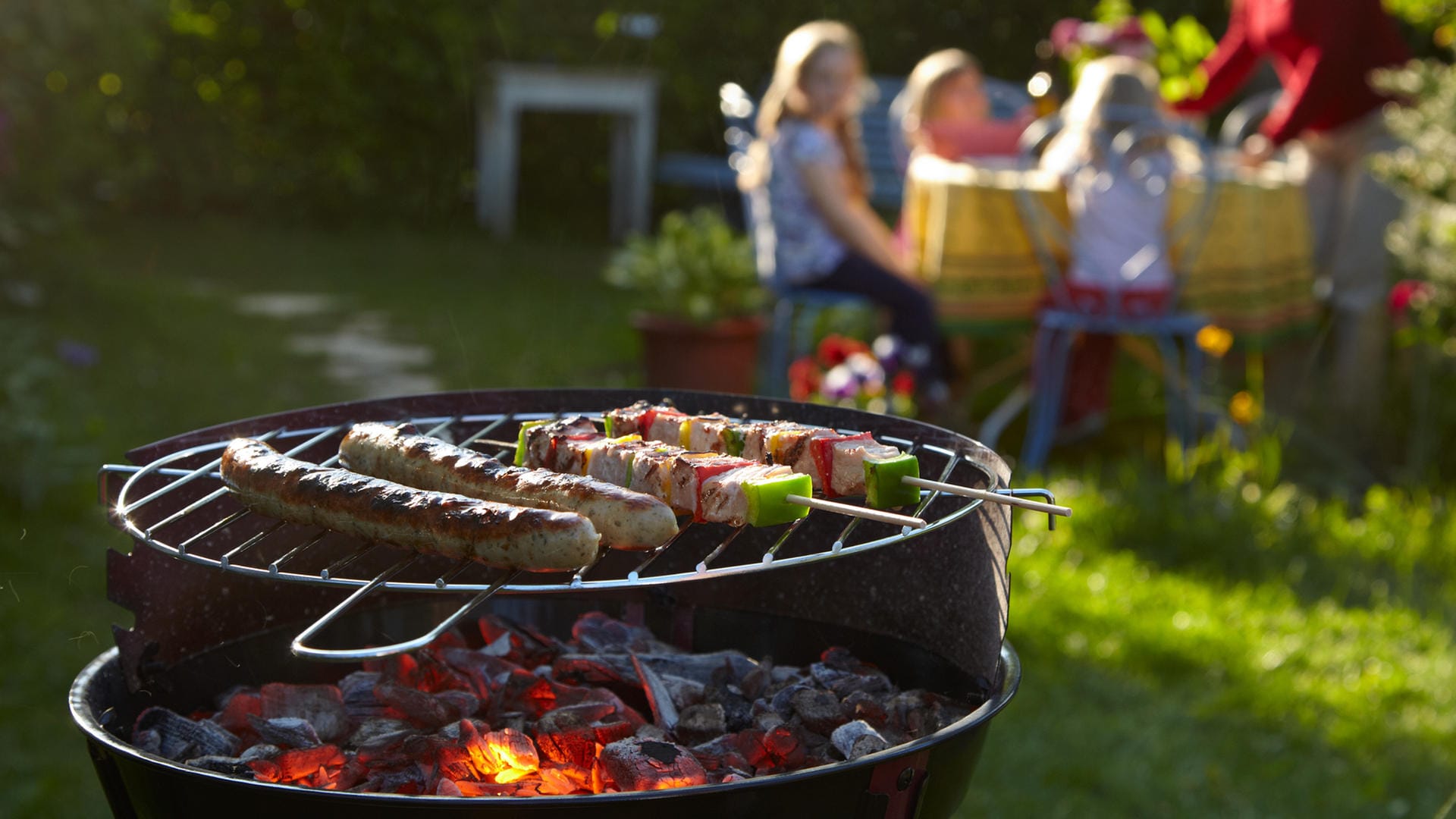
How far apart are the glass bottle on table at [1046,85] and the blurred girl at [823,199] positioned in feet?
3.72

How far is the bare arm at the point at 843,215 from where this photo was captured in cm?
548

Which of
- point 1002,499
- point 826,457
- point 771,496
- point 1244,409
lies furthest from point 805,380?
point 1002,499

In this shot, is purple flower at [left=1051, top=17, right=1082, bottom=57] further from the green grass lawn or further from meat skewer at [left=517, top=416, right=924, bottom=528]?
meat skewer at [left=517, top=416, right=924, bottom=528]

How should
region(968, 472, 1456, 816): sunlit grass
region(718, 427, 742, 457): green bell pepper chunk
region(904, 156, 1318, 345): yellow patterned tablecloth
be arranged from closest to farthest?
region(718, 427, 742, 457): green bell pepper chunk → region(968, 472, 1456, 816): sunlit grass → region(904, 156, 1318, 345): yellow patterned tablecloth

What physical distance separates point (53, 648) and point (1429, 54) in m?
7.72

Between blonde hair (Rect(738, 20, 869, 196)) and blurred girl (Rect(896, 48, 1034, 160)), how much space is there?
36 cm

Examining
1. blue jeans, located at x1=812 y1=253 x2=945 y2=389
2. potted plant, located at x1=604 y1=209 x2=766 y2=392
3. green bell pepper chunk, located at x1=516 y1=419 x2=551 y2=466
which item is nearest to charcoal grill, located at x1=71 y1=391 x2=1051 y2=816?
green bell pepper chunk, located at x1=516 y1=419 x2=551 y2=466

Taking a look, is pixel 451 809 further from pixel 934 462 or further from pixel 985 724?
pixel 934 462

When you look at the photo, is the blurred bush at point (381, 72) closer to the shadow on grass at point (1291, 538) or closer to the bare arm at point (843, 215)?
the bare arm at point (843, 215)

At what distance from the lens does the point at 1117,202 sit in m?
4.90

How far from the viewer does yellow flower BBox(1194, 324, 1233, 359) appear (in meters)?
5.23

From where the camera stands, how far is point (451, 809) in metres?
1.41

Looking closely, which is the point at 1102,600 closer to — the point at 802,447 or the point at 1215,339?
the point at 1215,339

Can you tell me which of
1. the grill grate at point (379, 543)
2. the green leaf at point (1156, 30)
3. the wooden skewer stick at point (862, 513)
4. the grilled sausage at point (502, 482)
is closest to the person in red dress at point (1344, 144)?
the green leaf at point (1156, 30)
